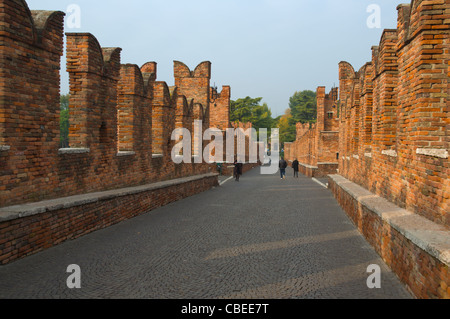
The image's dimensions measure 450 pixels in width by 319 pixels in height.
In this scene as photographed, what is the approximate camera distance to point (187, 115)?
17547 millimetres

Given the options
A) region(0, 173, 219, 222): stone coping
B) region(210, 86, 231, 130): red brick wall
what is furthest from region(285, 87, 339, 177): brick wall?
region(0, 173, 219, 222): stone coping

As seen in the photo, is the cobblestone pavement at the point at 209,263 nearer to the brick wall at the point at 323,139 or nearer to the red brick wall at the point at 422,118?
the red brick wall at the point at 422,118

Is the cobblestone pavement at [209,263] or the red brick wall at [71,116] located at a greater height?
the red brick wall at [71,116]

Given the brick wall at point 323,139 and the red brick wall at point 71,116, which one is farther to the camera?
the brick wall at point 323,139

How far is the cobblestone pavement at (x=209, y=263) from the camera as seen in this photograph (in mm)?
4688

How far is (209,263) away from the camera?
19.4 feet

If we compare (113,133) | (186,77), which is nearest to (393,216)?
(113,133)

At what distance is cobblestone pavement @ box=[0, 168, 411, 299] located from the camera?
4.69m

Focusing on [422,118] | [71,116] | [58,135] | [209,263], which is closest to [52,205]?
[58,135]

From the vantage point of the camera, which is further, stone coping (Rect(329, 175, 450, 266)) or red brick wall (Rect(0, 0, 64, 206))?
red brick wall (Rect(0, 0, 64, 206))

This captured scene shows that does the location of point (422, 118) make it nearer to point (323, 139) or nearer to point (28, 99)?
point (28, 99)

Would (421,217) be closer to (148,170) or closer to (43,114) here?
(43,114)

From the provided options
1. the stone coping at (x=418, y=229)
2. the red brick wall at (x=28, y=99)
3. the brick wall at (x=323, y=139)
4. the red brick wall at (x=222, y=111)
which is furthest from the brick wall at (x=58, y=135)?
the red brick wall at (x=222, y=111)

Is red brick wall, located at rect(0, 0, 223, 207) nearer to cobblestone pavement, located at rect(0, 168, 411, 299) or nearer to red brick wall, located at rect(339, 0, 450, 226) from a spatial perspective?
cobblestone pavement, located at rect(0, 168, 411, 299)
